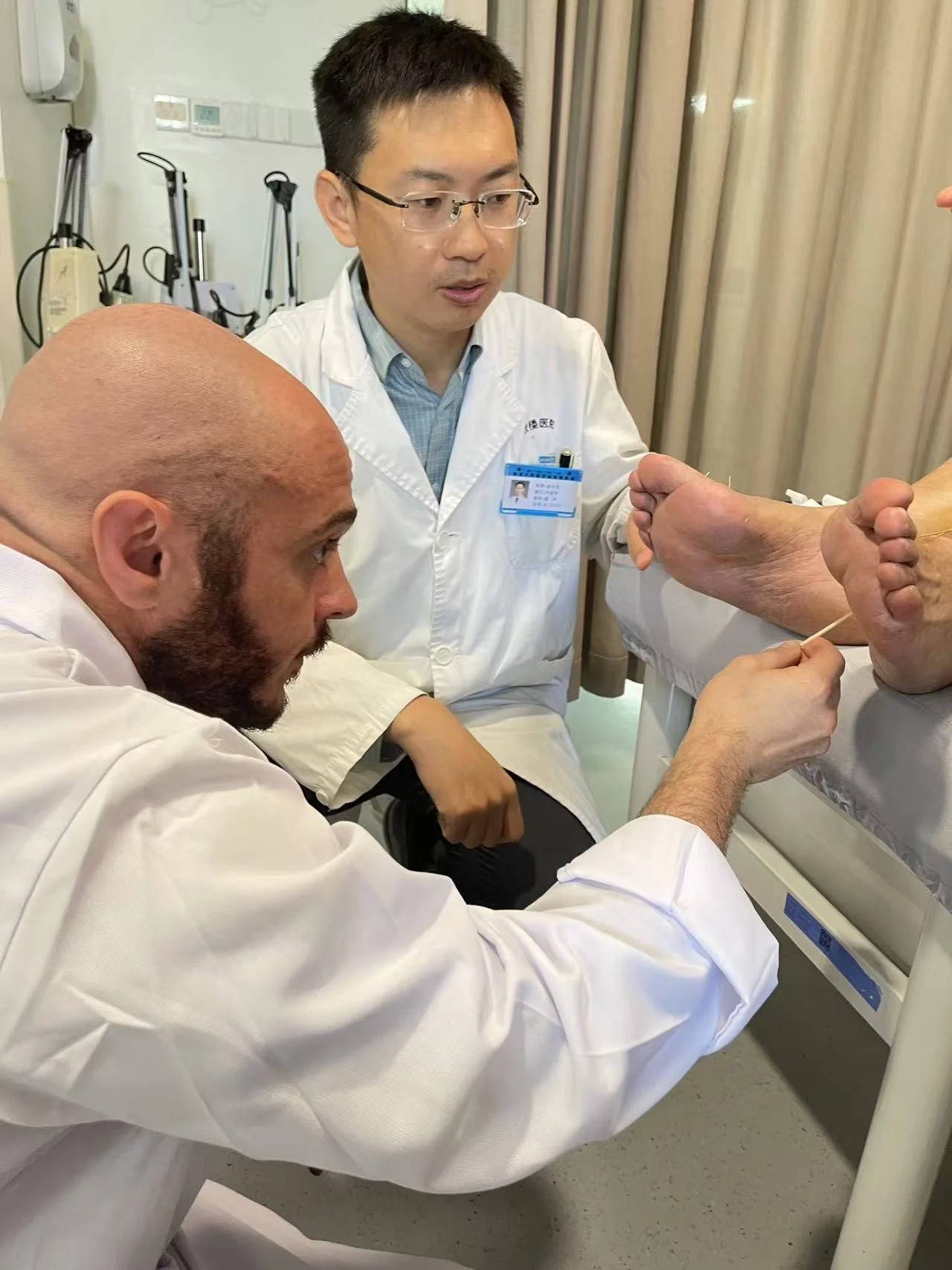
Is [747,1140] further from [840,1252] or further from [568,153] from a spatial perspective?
[568,153]

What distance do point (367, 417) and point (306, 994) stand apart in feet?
2.84

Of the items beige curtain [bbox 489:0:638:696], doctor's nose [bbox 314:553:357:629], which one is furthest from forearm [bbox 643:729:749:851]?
beige curtain [bbox 489:0:638:696]

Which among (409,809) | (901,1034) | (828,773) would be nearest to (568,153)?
(409,809)

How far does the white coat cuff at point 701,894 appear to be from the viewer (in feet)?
1.70

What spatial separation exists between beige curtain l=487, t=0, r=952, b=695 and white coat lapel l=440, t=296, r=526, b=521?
536 millimetres

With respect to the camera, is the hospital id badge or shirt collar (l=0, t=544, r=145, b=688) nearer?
shirt collar (l=0, t=544, r=145, b=688)

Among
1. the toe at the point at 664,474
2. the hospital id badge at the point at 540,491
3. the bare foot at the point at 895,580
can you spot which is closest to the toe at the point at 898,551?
the bare foot at the point at 895,580

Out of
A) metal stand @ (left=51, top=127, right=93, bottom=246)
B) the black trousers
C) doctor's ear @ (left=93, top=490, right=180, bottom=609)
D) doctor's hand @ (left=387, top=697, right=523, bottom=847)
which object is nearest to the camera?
doctor's ear @ (left=93, top=490, right=180, bottom=609)

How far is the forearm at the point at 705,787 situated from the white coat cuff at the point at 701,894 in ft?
0.08

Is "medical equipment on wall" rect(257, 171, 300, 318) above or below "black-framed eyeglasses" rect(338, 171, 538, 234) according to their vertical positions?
below

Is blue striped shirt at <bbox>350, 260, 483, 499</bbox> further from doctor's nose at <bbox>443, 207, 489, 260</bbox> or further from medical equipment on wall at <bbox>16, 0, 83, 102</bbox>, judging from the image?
medical equipment on wall at <bbox>16, 0, 83, 102</bbox>

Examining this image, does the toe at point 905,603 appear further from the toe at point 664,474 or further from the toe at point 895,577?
the toe at point 664,474

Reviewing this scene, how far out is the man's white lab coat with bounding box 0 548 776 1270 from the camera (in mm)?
401

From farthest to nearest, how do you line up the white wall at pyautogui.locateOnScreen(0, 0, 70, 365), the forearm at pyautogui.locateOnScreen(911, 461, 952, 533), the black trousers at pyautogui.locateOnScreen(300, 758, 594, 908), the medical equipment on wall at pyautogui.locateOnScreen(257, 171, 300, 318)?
the medical equipment on wall at pyautogui.locateOnScreen(257, 171, 300, 318)
the white wall at pyautogui.locateOnScreen(0, 0, 70, 365)
the black trousers at pyautogui.locateOnScreen(300, 758, 594, 908)
the forearm at pyautogui.locateOnScreen(911, 461, 952, 533)
